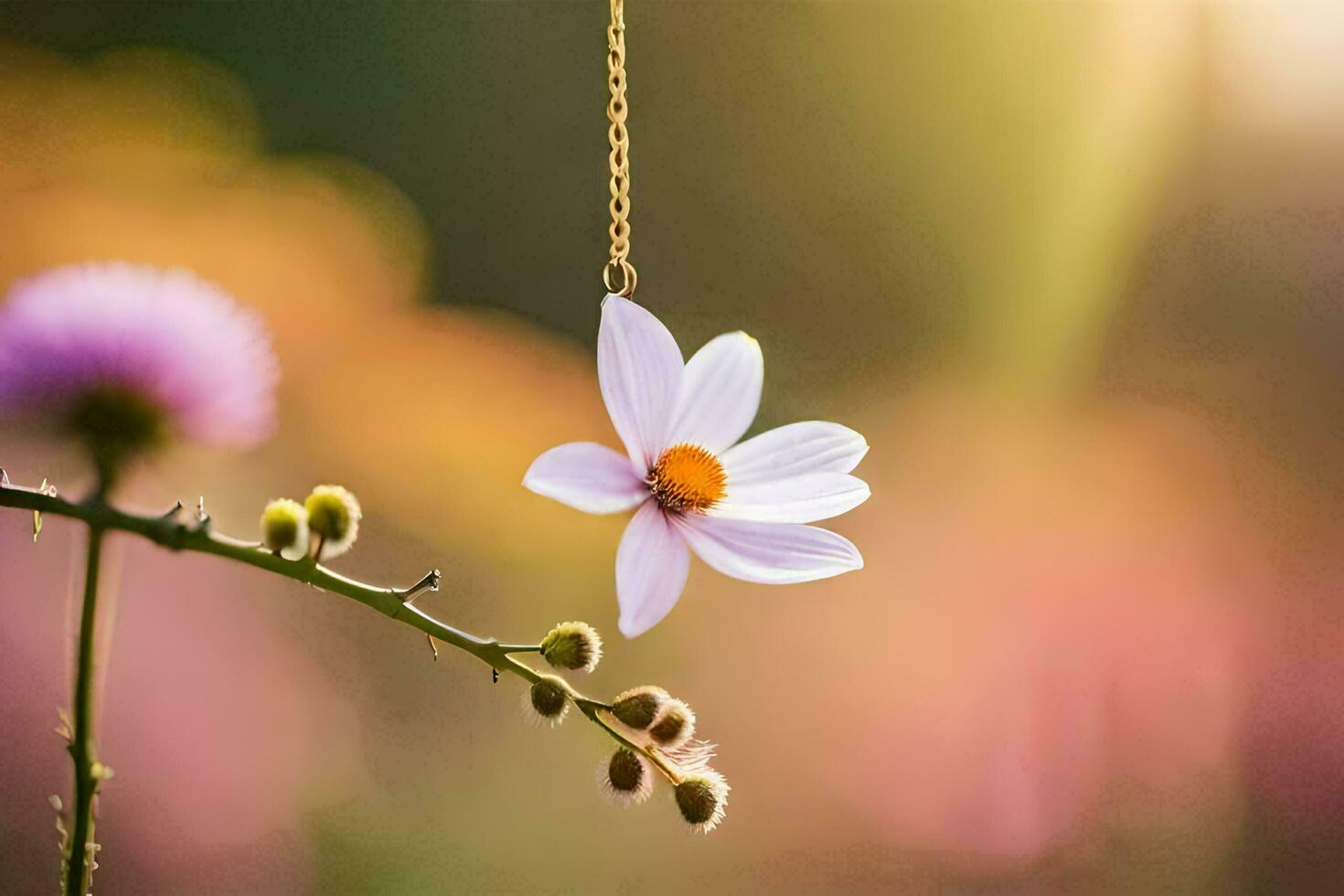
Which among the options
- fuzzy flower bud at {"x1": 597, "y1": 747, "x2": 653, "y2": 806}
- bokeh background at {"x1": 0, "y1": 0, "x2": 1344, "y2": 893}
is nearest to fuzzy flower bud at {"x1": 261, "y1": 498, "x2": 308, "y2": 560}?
fuzzy flower bud at {"x1": 597, "y1": 747, "x2": 653, "y2": 806}

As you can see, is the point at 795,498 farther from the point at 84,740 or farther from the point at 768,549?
the point at 84,740

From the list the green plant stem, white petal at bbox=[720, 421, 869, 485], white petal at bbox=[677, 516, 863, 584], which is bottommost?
the green plant stem

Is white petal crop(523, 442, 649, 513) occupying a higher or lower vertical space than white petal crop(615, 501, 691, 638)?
higher

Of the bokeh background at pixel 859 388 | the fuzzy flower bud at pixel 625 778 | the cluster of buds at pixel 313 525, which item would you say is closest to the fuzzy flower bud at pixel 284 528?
the cluster of buds at pixel 313 525

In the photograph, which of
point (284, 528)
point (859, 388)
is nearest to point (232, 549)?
point (284, 528)

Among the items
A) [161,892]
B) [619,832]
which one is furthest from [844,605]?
[161,892]

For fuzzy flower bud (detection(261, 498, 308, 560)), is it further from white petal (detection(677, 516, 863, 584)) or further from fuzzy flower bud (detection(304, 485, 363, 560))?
white petal (detection(677, 516, 863, 584))
